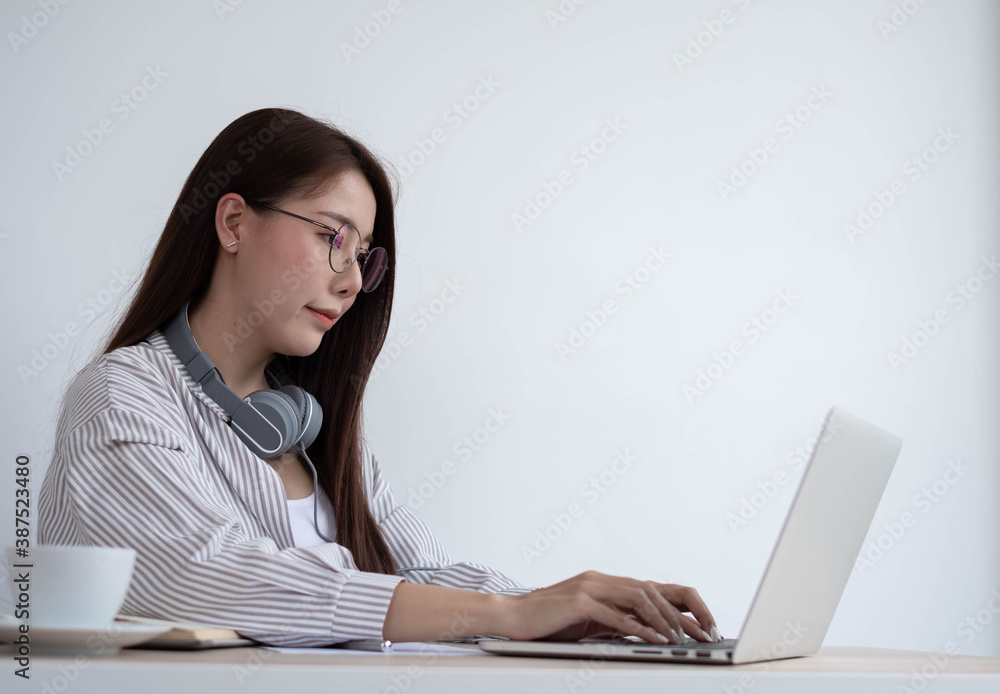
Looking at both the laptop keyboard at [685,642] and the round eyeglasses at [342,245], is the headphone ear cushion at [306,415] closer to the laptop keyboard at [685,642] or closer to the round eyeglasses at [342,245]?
the round eyeglasses at [342,245]

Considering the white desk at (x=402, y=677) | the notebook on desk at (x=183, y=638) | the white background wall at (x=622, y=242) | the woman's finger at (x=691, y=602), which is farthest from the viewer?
the white background wall at (x=622, y=242)

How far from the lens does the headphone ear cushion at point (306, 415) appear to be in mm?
1390

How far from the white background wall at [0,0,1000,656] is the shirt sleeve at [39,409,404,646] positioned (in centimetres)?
84

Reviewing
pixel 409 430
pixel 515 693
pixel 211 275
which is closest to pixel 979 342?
pixel 409 430

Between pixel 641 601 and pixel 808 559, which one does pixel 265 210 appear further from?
pixel 808 559

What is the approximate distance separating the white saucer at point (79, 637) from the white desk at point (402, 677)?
0.04 ft

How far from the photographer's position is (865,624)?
86.0 inches

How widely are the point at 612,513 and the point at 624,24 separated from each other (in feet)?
4.39

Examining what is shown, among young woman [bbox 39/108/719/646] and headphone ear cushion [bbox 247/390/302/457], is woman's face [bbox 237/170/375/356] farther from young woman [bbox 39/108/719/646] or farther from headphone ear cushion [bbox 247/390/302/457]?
headphone ear cushion [bbox 247/390/302/457]

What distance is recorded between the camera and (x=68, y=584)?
0.61 meters

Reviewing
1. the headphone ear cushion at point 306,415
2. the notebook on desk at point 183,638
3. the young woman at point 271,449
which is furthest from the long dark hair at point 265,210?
the notebook on desk at point 183,638

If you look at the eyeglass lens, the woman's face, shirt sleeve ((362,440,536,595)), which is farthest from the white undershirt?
the eyeglass lens

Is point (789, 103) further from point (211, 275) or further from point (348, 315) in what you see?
point (211, 275)

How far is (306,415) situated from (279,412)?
0.10 meters
